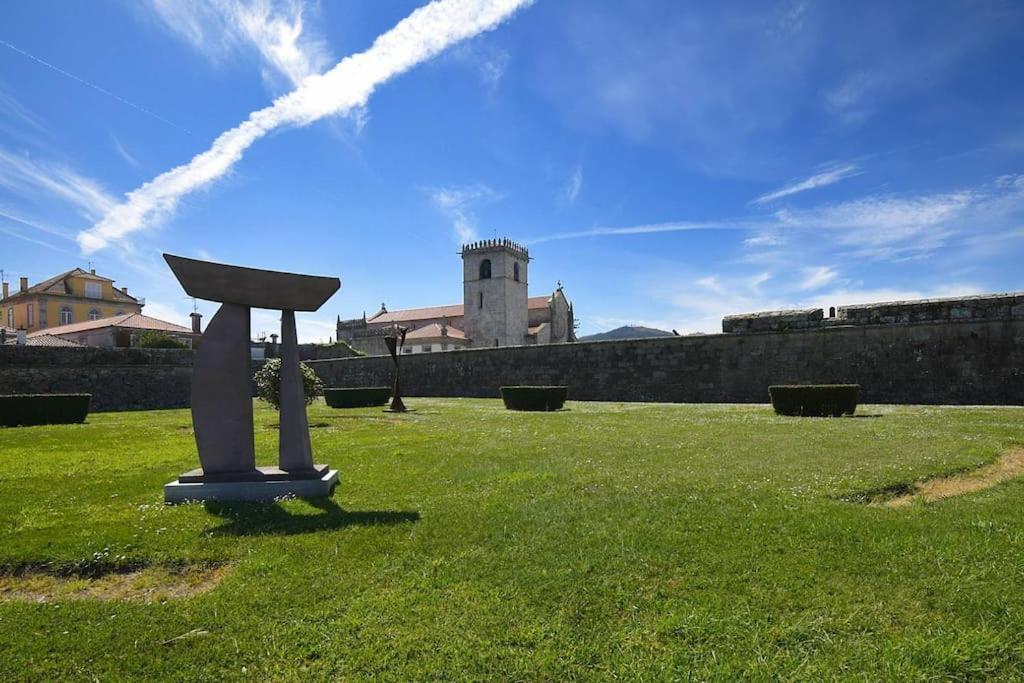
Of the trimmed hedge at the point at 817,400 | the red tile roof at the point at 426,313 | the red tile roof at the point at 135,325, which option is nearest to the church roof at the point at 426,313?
the red tile roof at the point at 426,313

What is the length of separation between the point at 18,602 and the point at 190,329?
49.4m

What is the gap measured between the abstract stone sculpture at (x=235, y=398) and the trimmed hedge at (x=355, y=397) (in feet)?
52.1

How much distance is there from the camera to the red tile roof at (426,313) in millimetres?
68312

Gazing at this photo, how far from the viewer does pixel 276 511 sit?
5.42 meters

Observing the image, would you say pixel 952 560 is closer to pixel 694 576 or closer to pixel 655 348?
pixel 694 576

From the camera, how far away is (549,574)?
3.68 m

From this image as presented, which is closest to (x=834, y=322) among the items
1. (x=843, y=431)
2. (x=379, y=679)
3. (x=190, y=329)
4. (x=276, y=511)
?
(x=843, y=431)

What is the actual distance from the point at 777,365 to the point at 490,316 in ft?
148

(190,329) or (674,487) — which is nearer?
(674,487)

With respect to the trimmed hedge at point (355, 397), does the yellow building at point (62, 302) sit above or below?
above

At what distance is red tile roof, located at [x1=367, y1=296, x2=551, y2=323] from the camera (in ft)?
224

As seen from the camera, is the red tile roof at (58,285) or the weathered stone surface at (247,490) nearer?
the weathered stone surface at (247,490)

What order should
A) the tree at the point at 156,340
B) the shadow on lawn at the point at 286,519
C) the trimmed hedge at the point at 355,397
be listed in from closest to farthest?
the shadow on lawn at the point at 286,519 → the trimmed hedge at the point at 355,397 → the tree at the point at 156,340

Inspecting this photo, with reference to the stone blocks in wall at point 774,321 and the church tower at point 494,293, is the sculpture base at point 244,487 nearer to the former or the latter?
the stone blocks in wall at point 774,321
